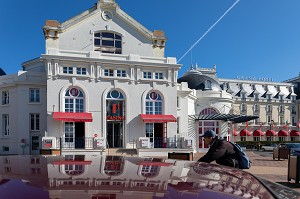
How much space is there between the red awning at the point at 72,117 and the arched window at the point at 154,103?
221 inches

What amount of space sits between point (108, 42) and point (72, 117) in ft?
28.9

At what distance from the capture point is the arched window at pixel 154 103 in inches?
942

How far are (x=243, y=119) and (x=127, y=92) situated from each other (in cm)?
1481

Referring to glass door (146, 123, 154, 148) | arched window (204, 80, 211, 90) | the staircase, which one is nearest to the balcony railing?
glass door (146, 123, 154, 148)

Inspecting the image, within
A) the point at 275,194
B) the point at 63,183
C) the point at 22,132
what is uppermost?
the point at 63,183

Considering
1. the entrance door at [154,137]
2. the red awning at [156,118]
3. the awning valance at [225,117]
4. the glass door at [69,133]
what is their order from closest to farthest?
1. the glass door at [69,133]
2. the red awning at [156,118]
3. the entrance door at [154,137]
4. the awning valance at [225,117]

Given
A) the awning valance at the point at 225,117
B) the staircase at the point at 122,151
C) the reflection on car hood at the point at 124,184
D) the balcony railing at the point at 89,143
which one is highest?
the reflection on car hood at the point at 124,184

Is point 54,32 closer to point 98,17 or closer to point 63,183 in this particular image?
point 98,17

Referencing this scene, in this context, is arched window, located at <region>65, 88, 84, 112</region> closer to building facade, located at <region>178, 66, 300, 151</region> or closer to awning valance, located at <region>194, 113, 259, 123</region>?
awning valance, located at <region>194, 113, 259, 123</region>

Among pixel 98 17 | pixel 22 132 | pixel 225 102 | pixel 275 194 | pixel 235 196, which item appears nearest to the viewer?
pixel 235 196

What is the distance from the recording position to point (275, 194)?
76.6 inches

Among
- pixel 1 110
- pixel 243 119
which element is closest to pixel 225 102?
pixel 243 119

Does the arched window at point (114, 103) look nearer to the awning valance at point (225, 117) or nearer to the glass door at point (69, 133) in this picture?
the glass door at point (69, 133)

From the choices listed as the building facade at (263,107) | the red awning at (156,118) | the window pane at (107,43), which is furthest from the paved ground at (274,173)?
the building facade at (263,107)
